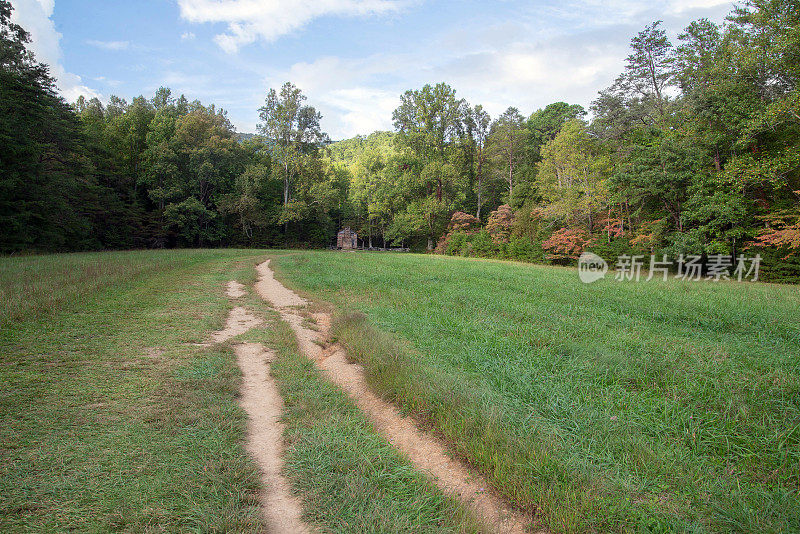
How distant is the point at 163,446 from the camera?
115 inches

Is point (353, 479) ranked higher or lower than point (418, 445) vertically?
higher

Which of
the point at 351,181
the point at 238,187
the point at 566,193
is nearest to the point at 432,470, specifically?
the point at 566,193

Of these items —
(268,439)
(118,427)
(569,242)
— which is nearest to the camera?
(118,427)

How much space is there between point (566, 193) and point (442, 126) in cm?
2081

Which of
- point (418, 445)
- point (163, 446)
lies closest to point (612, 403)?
point (418, 445)

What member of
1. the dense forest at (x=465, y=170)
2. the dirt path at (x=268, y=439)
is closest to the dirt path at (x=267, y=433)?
the dirt path at (x=268, y=439)

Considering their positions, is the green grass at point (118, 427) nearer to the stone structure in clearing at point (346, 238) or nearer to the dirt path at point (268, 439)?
the dirt path at point (268, 439)

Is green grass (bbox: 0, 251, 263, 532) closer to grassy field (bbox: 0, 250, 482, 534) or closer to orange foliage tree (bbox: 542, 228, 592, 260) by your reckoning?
grassy field (bbox: 0, 250, 482, 534)

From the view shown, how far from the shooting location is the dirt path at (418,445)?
2551 mm

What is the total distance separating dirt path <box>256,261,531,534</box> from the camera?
8.37ft

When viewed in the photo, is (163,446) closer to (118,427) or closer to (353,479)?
(118,427)

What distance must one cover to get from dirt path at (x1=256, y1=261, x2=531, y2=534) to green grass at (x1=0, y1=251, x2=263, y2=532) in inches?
53.3

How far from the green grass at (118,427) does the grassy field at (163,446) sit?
11 millimetres

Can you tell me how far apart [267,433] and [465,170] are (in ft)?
159
